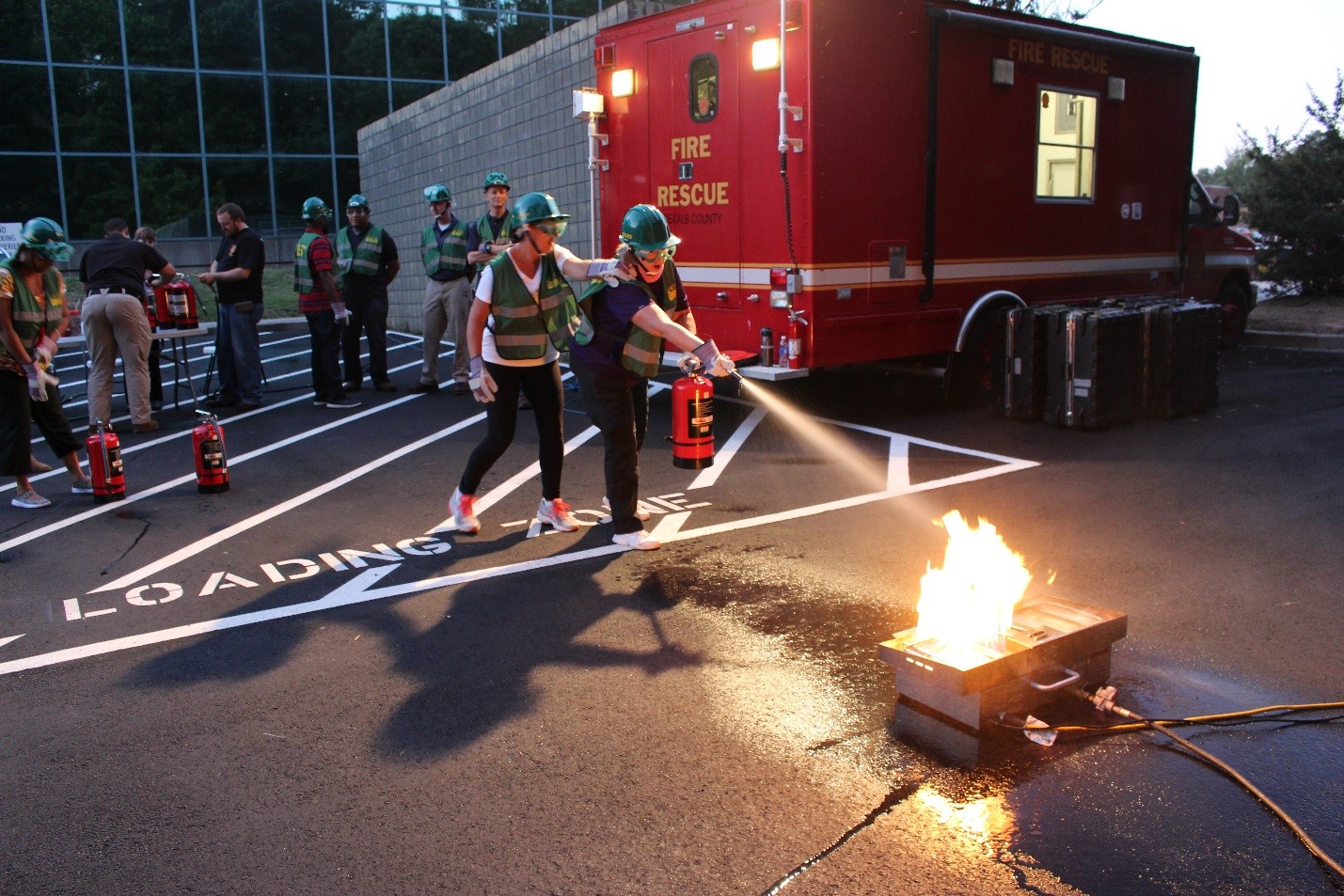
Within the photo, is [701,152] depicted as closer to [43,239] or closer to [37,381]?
[43,239]

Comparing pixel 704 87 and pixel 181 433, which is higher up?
pixel 704 87

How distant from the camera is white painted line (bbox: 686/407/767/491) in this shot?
7.92 m

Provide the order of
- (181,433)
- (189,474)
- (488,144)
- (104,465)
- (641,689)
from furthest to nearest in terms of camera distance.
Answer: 1. (488,144)
2. (181,433)
3. (189,474)
4. (104,465)
5. (641,689)

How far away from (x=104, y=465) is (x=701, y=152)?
5331 millimetres

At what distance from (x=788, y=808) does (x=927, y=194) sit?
7.11 metres

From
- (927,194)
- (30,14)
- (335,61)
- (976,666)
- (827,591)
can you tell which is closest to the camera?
(976,666)

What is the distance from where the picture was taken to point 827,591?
5.46m

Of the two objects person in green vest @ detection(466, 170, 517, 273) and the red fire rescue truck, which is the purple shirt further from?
person in green vest @ detection(466, 170, 517, 273)

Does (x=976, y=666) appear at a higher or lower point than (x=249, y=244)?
lower

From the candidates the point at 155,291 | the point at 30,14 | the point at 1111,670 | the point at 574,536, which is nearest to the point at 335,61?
the point at 30,14

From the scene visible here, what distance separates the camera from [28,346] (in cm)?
733

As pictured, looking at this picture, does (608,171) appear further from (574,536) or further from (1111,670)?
(1111,670)

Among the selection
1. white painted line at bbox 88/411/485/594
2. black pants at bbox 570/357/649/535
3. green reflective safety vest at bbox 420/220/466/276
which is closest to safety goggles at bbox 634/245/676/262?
black pants at bbox 570/357/649/535

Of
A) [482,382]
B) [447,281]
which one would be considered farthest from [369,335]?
[482,382]
